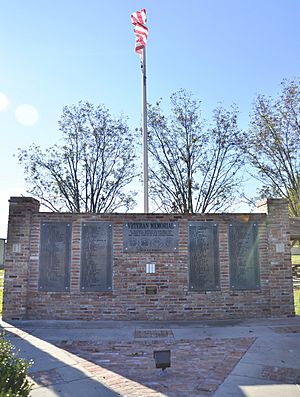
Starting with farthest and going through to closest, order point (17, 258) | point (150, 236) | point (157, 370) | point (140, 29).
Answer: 1. point (140, 29)
2. point (150, 236)
3. point (17, 258)
4. point (157, 370)

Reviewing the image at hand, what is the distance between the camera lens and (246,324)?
7.54 meters

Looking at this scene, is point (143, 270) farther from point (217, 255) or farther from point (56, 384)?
point (56, 384)

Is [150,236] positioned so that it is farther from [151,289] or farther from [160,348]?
[160,348]

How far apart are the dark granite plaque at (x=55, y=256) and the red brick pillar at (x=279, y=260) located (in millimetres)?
4916

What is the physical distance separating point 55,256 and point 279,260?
5.43 m

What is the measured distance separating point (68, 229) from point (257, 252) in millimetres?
4656

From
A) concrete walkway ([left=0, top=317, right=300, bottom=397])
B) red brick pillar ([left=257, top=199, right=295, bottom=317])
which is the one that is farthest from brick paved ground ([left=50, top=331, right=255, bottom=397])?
red brick pillar ([left=257, top=199, right=295, bottom=317])

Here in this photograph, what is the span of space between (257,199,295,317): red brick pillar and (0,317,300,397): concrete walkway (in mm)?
508

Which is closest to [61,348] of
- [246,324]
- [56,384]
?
[56,384]

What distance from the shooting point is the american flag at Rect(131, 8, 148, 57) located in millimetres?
11125

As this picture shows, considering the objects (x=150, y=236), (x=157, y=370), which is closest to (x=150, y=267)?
(x=150, y=236)

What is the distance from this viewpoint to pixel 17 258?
26.6ft

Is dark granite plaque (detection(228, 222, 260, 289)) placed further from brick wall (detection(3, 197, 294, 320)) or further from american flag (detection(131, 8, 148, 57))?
american flag (detection(131, 8, 148, 57))

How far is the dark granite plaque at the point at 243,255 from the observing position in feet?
27.2
